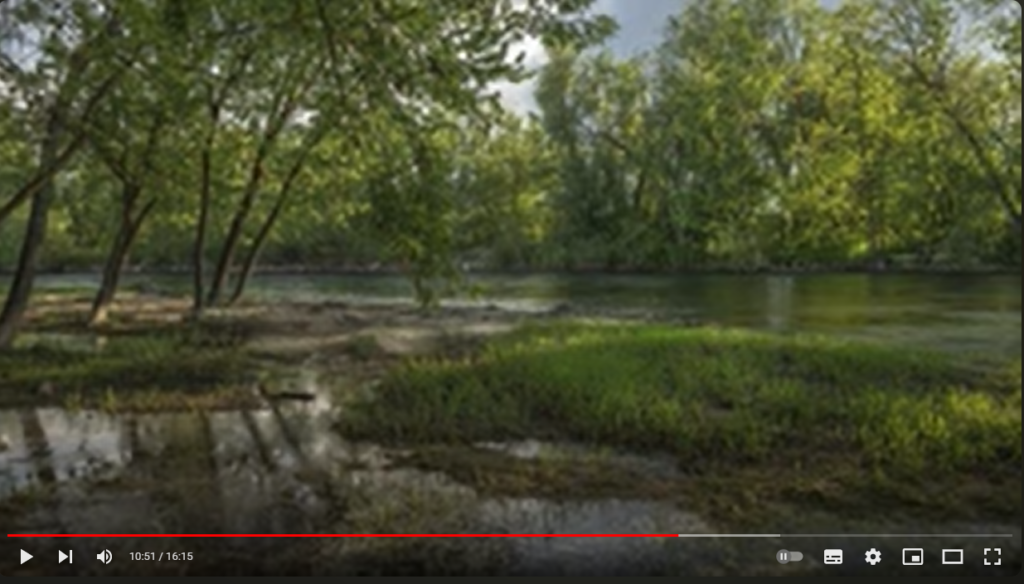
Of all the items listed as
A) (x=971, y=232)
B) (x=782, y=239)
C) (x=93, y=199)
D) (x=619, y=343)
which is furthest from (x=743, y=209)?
(x=93, y=199)

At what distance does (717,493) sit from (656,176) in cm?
2631

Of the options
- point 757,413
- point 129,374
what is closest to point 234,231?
point 129,374

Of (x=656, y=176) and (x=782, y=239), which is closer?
(x=782, y=239)

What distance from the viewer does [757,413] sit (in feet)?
24.8

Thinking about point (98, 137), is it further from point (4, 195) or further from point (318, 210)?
point (318, 210)

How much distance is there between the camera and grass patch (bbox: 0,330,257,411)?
30.7 feet

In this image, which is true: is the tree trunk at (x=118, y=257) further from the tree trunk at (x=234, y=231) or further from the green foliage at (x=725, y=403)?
the green foliage at (x=725, y=403)

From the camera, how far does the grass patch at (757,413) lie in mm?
5719

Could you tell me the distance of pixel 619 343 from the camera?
38.0 feet

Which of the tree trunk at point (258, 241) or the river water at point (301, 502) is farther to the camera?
the tree trunk at point (258, 241)
